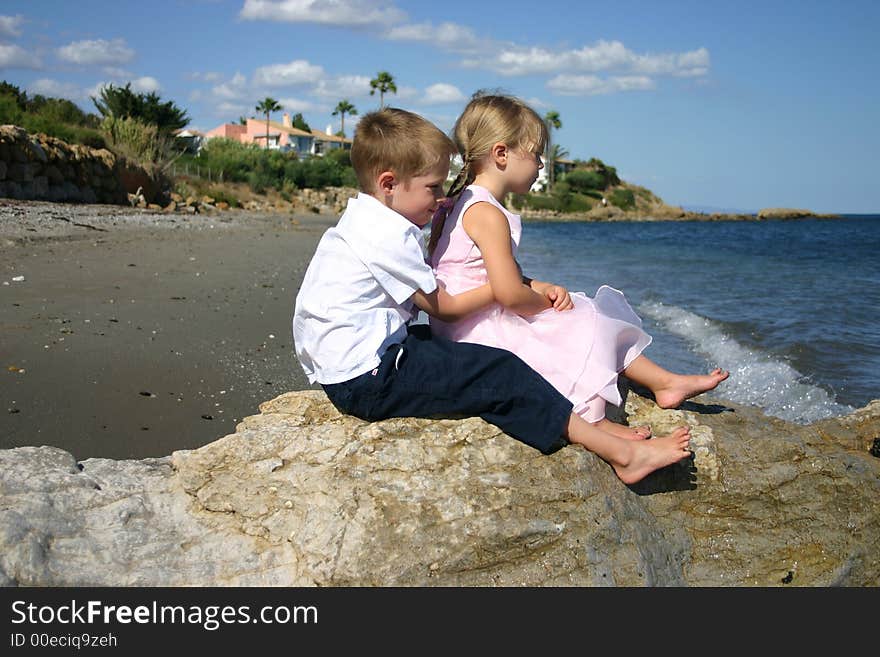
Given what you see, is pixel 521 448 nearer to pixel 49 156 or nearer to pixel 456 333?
pixel 456 333

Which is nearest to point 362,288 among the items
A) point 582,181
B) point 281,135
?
point 281,135

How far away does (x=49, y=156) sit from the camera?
1681 cm

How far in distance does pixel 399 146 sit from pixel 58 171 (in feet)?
53.4

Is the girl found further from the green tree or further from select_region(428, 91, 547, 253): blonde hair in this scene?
the green tree

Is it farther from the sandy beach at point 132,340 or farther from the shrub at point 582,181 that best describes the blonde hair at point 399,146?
the shrub at point 582,181

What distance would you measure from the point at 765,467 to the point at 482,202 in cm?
163

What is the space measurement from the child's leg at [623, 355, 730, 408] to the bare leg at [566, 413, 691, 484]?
550 mm

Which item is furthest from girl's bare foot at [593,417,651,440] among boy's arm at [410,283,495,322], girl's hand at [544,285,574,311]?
boy's arm at [410,283,495,322]

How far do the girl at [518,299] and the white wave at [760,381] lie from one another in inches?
115

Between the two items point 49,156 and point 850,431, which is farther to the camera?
point 49,156

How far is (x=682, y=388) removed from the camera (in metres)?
3.67
